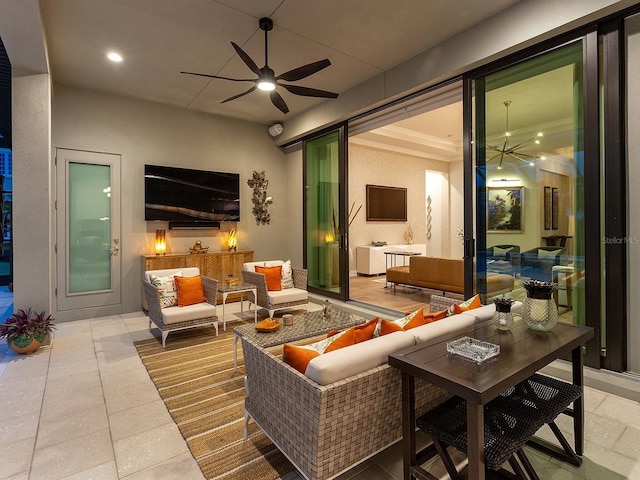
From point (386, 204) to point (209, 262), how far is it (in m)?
5.09

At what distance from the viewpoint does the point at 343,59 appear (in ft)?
13.5

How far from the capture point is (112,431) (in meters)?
2.25

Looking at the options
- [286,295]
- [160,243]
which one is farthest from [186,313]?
[160,243]

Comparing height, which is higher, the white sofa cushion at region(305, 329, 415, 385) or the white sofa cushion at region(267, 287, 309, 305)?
the white sofa cushion at region(305, 329, 415, 385)

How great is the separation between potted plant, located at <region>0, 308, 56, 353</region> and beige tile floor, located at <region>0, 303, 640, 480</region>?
184 mm

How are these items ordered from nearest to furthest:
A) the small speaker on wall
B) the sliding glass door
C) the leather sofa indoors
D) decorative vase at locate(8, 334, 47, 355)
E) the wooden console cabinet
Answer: the sliding glass door
decorative vase at locate(8, 334, 47, 355)
the wooden console cabinet
the leather sofa indoors
the small speaker on wall

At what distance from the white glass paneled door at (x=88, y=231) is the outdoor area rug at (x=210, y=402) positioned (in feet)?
5.77

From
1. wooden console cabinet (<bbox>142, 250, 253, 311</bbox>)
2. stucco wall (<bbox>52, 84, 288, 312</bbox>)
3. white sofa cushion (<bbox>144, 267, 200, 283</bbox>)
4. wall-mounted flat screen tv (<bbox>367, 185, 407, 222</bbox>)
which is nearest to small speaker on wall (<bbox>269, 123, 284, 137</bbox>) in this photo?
stucco wall (<bbox>52, 84, 288, 312</bbox>)

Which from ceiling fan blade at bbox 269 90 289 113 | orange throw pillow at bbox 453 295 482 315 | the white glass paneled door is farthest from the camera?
the white glass paneled door

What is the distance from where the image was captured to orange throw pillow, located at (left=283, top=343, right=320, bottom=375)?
1.69m

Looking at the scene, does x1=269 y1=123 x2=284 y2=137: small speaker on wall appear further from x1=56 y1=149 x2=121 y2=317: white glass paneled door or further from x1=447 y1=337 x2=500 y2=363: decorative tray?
x1=447 y1=337 x2=500 y2=363: decorative tray

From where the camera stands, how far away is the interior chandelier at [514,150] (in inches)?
126

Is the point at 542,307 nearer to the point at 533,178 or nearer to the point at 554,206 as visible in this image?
the point at 554,206

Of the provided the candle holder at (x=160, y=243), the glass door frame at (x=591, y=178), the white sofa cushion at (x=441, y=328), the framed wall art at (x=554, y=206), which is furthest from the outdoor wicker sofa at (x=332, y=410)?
the candle holder at (x=160, y=243)
